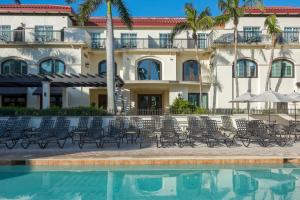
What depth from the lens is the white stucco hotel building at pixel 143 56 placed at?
1240 inches

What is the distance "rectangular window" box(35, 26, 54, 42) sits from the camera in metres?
32.0

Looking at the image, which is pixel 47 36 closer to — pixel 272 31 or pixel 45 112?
pixel 45 112

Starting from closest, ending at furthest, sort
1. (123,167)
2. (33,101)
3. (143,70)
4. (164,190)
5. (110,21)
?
1. (164,190)
2. (123,167)
3. (110,21)
4. (33,101)
5. (143,70)

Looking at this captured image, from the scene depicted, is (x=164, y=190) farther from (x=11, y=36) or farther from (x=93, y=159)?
(x=11, y=36)

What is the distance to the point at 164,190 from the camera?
34.9 ft

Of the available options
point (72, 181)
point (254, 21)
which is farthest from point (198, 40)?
point (72, 181)

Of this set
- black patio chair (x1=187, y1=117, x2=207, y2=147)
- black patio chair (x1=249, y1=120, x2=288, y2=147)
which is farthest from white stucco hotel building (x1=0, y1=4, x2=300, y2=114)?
black patio chair (x1=249, y1=120, x2=288, y2=147)

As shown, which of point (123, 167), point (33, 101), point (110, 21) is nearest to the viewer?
point (123, 167)

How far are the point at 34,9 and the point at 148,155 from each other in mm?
25568

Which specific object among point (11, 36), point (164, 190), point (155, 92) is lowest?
point (164, 190)

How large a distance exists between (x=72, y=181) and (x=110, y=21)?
15.3 meters

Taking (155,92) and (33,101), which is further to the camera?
(155,92)

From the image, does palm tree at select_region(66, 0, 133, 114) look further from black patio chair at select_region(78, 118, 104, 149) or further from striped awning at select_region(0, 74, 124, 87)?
black patio chair at select_region(78, 118, 104, 149)

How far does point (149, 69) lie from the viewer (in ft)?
114
